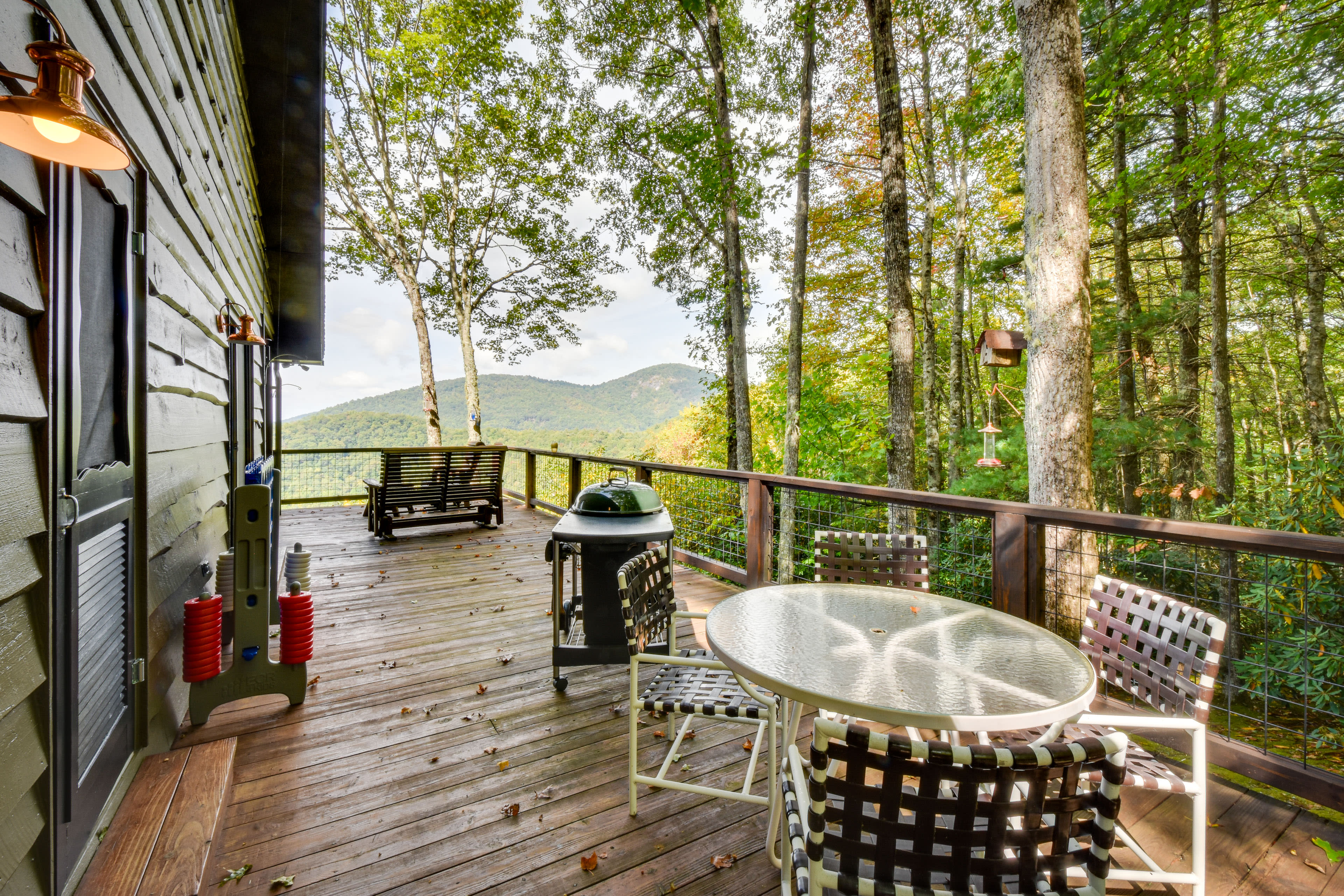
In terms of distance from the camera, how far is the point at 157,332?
199 centimetres

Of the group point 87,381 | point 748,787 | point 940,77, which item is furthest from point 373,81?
point 748,787

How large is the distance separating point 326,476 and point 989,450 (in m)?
9.23

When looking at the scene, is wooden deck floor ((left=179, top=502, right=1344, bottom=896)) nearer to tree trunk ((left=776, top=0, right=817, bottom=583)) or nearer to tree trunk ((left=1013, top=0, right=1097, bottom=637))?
tree trunk ((left=1013, top=0, right=1097, bottom=637))

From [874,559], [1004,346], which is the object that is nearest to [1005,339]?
[1004,346]

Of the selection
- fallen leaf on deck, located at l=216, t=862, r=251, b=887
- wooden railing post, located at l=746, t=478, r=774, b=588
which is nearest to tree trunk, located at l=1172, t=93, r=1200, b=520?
wooden railing post, located at l=746, t=478, r=774, b=588

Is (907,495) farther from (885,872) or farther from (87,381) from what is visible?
(87,381)

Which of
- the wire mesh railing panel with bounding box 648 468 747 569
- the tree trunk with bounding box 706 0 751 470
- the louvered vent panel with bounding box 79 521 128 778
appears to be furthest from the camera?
the tree trunk with bounding box 706 0 751 470

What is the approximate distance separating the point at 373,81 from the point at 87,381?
38.6ft

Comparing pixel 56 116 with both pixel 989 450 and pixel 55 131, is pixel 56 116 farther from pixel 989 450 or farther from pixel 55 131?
pixel 989 450

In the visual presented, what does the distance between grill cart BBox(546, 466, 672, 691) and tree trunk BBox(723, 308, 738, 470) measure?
703 cm

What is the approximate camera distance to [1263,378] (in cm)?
884

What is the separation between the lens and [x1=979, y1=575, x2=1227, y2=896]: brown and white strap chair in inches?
55.1

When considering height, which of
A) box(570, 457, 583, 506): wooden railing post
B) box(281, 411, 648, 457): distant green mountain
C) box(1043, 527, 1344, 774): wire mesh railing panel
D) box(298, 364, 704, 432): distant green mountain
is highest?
box(298, 364, 704, 432): distant green mountain

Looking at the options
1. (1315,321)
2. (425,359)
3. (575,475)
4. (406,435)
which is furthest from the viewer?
(406,435)
